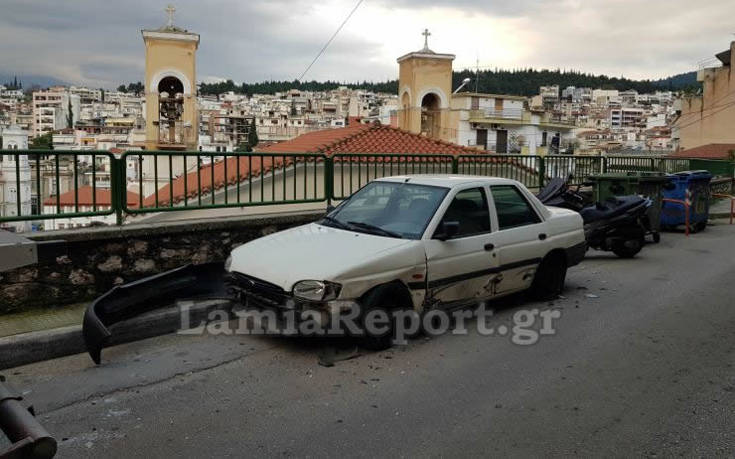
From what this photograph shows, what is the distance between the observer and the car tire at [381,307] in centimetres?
554

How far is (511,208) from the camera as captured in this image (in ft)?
23.7

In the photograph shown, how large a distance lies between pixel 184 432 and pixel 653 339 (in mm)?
4462

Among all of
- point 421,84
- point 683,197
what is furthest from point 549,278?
point 421,84

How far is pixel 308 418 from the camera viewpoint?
438 cm

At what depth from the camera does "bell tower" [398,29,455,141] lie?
2772 centimetres

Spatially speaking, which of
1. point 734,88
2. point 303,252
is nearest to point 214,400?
point 303,252

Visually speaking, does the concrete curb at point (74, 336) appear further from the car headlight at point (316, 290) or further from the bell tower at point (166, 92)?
the bell tower at point (166, 92)

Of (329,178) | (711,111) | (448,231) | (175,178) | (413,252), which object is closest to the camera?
(413,252)

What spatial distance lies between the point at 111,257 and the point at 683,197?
12428mm

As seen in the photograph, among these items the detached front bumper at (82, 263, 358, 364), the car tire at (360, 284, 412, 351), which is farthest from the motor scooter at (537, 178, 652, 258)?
the detached front bumper at (82, 263, 358, 364)

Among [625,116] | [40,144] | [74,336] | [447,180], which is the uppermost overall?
[625,116]

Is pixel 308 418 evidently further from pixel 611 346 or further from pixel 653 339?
pixel 653 339

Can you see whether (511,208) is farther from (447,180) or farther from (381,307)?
(381,307)

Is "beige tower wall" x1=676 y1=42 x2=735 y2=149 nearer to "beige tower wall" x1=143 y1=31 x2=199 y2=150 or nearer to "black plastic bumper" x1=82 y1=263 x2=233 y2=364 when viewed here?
"beige tower wall" x1=143 y1=31 x2=199 y2=150
